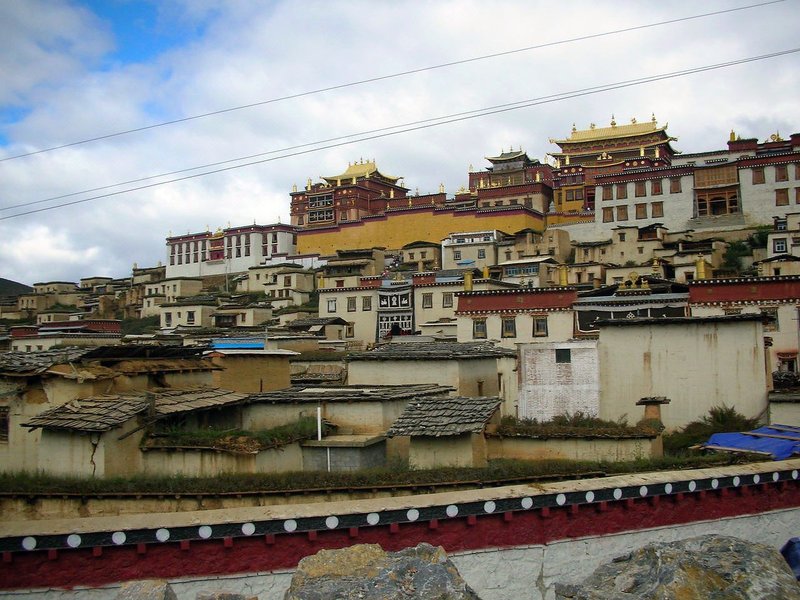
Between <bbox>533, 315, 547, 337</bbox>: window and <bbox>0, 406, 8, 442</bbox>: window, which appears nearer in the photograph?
<bbox>0, 406, 8, 442</bbox>: window

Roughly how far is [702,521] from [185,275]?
240 ft

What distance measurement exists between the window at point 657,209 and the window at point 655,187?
2.75 feet

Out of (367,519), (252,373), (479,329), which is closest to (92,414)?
(367,519)

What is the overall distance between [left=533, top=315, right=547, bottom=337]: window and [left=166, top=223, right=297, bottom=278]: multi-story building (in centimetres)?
4410

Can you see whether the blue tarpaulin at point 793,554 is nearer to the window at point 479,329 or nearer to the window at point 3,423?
the window at point 3,423

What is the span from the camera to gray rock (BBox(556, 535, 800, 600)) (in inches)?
333

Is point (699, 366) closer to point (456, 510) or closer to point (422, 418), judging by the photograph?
point (422, 418)

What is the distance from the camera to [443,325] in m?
45.2

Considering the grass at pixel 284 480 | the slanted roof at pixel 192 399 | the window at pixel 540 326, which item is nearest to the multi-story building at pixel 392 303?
the window at pixel 540 326

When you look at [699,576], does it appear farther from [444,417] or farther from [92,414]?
[92,414]

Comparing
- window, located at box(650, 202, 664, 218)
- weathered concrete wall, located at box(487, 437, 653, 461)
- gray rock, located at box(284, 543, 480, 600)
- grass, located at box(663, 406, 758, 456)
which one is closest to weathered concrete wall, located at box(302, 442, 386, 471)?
weathered concrete wall, located at box(487, 437, 653, 461)

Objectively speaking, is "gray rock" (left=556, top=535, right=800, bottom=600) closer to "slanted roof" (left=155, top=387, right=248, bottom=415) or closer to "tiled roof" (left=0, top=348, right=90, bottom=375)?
"slanted roof" (left=155, top=387, right=248, bottom=415)

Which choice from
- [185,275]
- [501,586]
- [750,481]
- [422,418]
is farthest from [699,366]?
[185,275]

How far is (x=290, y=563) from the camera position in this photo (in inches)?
496
